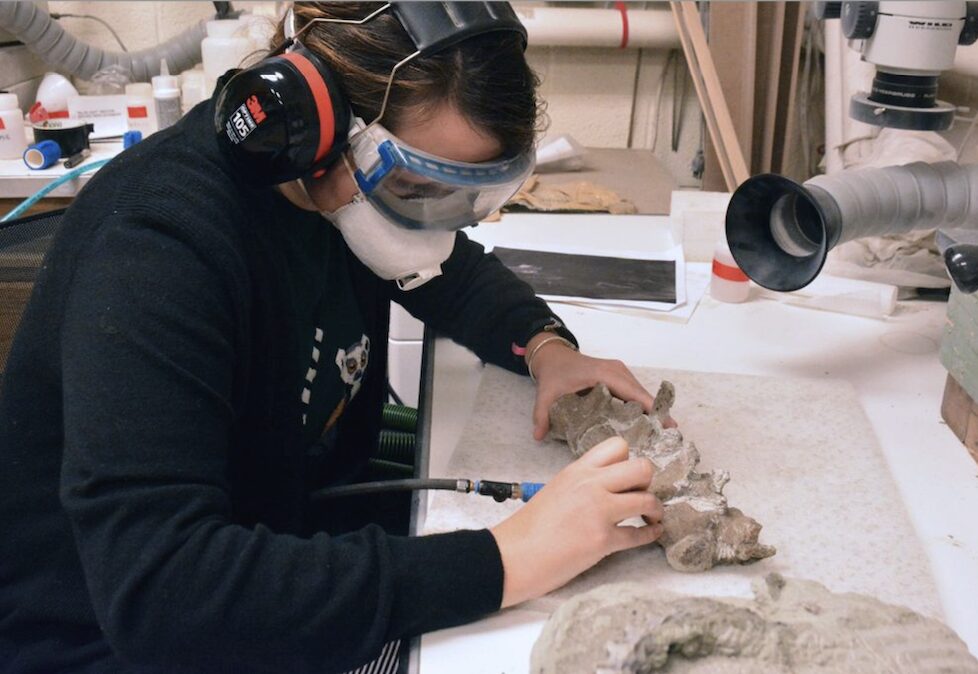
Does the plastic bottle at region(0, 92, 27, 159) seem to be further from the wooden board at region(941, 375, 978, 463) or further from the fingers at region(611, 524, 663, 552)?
the wooden board at region(941, 375, 978, 463)

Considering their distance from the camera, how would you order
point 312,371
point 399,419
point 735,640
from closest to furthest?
1. point 735,640
2. point 312,371
3. point 399,419

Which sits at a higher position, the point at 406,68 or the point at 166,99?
the point at 406,68

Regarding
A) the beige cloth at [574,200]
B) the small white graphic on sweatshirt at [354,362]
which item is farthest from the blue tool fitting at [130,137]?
the small white graphic on sweatshirt at [354,362]

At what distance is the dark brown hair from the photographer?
0.83 meters

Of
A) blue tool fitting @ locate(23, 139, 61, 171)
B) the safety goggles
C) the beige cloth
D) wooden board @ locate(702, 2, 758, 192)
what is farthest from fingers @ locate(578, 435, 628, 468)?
blue tool fitting @ locate(23, 139, 61, 171)

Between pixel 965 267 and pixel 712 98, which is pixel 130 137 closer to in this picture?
pixel 712 98

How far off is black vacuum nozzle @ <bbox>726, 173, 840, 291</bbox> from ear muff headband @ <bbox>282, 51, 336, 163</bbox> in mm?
512

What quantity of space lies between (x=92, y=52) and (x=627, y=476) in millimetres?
2060

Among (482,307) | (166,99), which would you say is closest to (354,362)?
(482,307)

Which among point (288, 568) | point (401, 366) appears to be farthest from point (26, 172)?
point (288, 568)

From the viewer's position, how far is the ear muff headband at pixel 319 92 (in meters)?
0.81

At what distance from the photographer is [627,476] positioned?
825mm

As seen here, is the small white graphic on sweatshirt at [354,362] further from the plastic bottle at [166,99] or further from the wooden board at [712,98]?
the plastic bottle at [166,99]

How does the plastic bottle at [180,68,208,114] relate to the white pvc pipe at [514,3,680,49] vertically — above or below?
below
